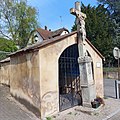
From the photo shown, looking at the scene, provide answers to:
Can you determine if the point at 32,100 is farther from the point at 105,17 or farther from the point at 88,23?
the point at 105,17

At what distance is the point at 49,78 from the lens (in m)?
8.34

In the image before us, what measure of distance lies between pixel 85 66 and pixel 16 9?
2433cm

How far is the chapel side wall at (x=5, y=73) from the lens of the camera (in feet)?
43.9

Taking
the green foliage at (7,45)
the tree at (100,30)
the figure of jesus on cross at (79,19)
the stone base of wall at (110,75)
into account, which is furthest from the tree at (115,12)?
the figure of jesus on cross at (79,19)

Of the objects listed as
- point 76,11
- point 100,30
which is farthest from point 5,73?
point 100,30

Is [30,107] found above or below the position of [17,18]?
below

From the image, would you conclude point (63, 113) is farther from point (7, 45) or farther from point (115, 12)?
point (115, 12)

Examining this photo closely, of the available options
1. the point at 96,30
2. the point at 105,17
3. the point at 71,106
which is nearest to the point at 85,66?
the point at 71,106

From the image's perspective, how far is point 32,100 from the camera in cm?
847

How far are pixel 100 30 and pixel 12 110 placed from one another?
24596 millimetres

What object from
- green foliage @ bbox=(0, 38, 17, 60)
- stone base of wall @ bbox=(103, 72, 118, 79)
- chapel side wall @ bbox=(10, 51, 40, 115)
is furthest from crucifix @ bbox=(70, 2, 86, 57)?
stone base of wall @ bbox=(103, 72, 118, 79)

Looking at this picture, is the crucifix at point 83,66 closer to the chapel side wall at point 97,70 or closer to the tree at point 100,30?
the chapel side wall at point 97,70

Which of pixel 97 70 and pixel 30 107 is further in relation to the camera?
pixel 97 70

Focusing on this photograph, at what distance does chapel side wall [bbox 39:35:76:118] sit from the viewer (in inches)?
317
